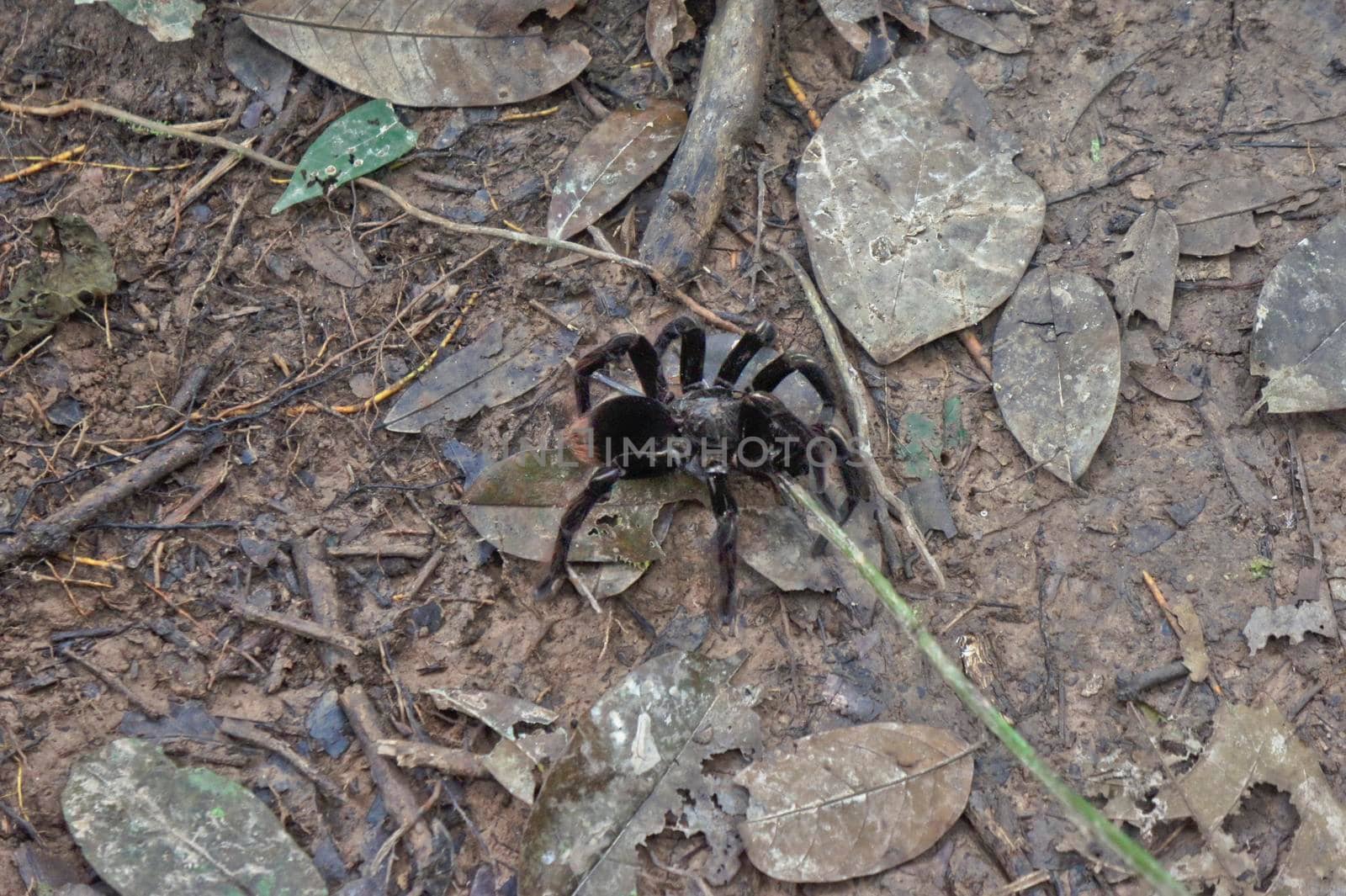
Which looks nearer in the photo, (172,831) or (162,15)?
(172,831)

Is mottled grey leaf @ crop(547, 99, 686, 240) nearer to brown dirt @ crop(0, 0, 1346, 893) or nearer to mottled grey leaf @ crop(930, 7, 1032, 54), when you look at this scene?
brown dirt @ crop(0, 0, 1346, 893)

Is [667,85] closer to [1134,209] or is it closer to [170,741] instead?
[1134,209]

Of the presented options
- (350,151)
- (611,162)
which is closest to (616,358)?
(611,162)

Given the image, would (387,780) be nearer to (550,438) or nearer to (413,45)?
(550,438)

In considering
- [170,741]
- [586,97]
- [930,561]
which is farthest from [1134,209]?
[170,741]

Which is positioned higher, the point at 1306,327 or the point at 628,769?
the point at 1306,327

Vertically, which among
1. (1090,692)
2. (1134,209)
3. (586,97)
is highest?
(586,97)

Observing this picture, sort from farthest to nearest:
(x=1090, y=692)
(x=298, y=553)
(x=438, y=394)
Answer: (x=438, y=394), (x=298, y=553), (x=1090, y=692)

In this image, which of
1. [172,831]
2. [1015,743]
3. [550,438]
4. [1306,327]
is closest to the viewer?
[1015,743]
